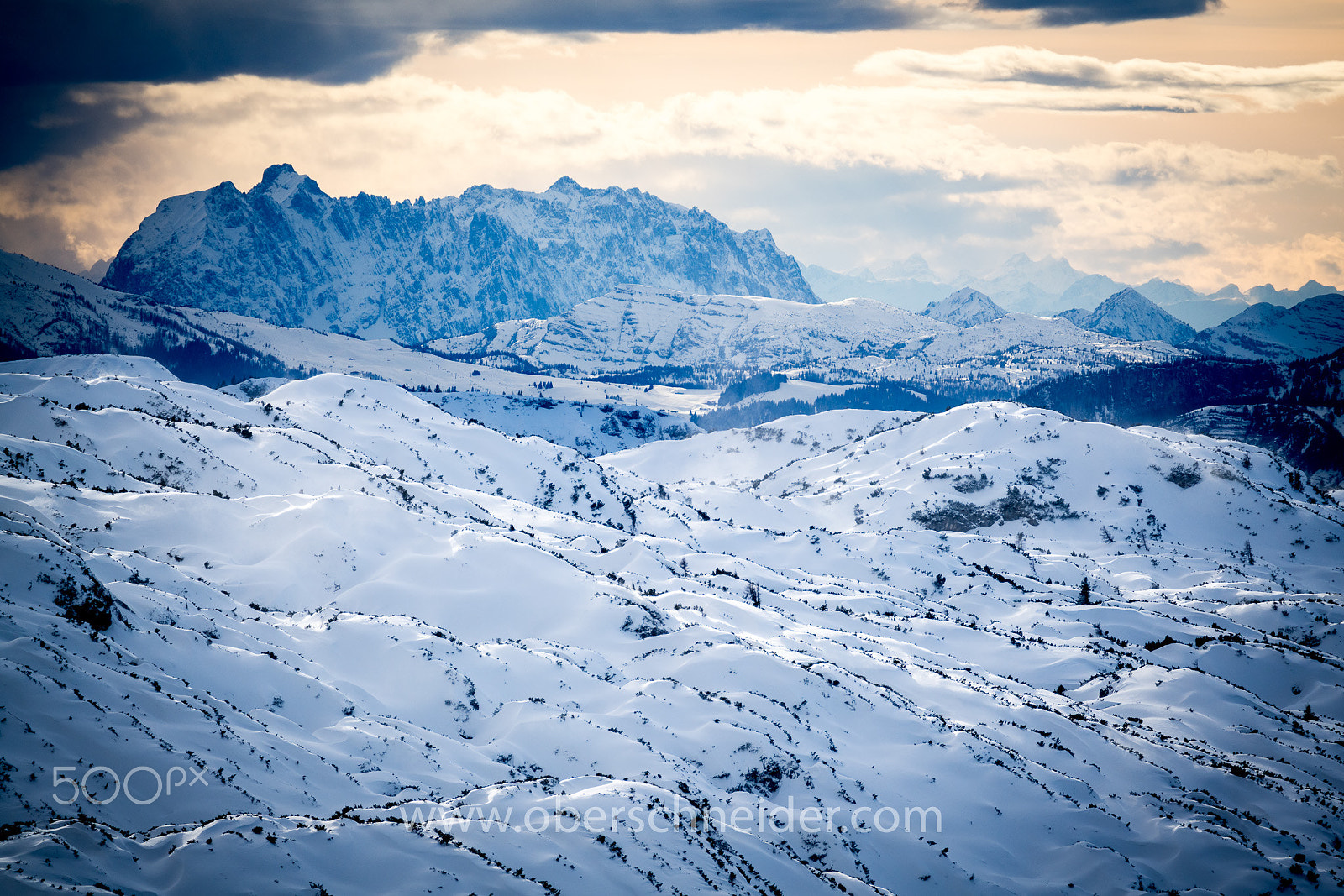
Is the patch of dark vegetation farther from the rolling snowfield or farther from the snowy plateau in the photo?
the snowy plateau

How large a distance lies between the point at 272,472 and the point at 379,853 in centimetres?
4810

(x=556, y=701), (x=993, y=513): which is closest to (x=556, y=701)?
(x=556, y=701)

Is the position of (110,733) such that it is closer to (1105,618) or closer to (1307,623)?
(1105,618)

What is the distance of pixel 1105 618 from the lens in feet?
228

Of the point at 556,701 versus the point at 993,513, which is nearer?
the point at 556,701

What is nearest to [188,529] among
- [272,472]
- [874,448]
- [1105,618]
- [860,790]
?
[272,472]

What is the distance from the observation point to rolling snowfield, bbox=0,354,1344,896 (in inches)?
869

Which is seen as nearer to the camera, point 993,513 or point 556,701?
point 556,701

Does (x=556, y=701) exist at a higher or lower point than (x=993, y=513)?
higher

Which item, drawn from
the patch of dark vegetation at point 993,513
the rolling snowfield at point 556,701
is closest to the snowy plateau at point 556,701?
the rolling snowfield at point 556,701

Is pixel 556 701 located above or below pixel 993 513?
above

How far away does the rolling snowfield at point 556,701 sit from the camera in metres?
22.1

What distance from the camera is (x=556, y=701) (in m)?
37.5

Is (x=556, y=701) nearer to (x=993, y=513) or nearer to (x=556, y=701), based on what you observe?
(x=556, y=701)
